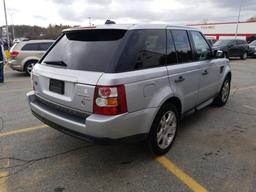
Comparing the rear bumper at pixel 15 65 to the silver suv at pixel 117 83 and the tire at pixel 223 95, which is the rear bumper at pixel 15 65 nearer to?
the silver suv at pixel 117 83

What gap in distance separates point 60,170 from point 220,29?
51631 mm

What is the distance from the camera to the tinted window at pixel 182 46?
384 centimetres

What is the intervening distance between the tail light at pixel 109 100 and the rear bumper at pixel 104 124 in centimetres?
7

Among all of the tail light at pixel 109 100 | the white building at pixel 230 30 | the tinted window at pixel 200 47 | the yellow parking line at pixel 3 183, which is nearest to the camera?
the tail light at pixel 109 100

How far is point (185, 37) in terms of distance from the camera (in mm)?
4160

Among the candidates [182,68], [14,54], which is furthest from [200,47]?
[14,54]

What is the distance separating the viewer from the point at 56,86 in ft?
10.4

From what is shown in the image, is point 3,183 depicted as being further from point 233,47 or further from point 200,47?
point 233,47

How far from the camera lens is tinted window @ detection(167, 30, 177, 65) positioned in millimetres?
3597

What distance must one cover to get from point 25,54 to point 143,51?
9.09 metres

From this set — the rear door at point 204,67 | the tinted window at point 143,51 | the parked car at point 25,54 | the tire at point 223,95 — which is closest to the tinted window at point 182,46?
the rear door at point 204,67

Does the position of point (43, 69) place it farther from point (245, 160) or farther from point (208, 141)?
point (245, 160)

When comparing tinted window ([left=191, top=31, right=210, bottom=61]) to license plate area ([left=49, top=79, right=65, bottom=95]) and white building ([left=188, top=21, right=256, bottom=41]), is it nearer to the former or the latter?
license plate area ([left=49, top=79, right=65, bottom=95])

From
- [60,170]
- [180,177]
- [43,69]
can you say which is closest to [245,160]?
[180,177]
